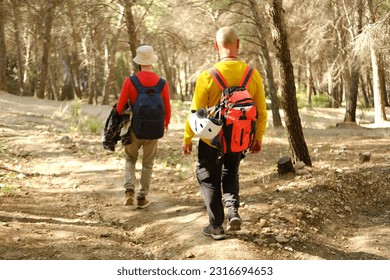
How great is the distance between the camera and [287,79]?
6.60 m

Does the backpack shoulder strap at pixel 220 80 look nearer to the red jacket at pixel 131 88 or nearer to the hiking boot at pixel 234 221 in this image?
the hiking boot at pixel 234 221

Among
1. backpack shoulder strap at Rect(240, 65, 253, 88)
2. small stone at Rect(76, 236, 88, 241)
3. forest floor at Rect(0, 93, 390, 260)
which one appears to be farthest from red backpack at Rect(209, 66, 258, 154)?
small stone at Rect(76, 236, 88, 241)

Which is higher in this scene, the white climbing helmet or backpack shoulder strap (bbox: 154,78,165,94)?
backpack shoulder strap (bbox: 154,78,165,94)

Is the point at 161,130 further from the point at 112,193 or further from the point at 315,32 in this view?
the point at 315,32

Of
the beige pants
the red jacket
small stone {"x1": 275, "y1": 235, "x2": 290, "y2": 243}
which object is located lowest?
small stone {"x1": 275, "y1": 235, "x2": 290, "y2": 243}

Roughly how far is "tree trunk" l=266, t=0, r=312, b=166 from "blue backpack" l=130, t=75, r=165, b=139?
2.14 metres

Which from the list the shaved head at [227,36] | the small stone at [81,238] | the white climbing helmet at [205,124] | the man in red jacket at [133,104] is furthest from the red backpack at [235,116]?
the small stone at [81,238]

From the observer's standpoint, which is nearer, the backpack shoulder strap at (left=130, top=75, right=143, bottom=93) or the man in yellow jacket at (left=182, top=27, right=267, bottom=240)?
the man in yellow jacket at (left=182, top=27, right=267, bottom=240)

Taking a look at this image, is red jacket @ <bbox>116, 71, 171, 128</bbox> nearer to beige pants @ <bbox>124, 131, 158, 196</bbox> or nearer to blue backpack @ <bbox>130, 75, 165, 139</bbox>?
blue backpack @ <bbox>130, 75, 165, 139</bbox>

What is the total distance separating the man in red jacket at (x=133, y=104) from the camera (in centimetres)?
543

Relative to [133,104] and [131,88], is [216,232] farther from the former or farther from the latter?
[131,88]

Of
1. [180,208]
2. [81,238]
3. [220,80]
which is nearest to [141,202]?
[180,208]

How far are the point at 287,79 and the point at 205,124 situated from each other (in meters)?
3.10

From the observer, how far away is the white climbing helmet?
3897 mm
